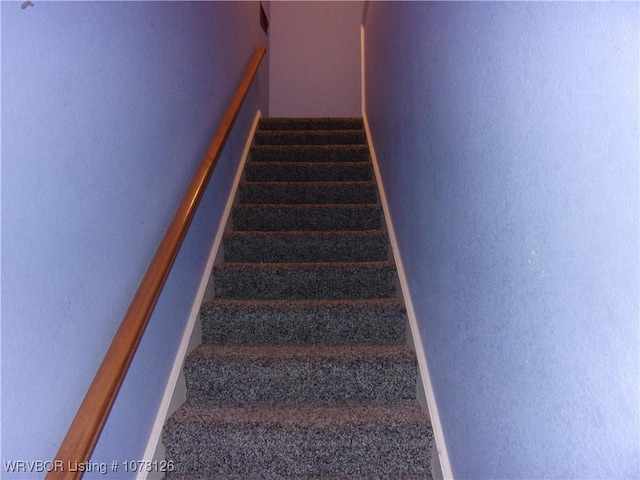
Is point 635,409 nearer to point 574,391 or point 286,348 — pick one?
point 574,391

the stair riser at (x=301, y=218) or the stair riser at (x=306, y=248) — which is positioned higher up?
the stair riser at (x=301, y=218)

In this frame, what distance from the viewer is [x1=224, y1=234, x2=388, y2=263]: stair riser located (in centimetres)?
223

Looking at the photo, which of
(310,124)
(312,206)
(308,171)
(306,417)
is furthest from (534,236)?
(310,124)

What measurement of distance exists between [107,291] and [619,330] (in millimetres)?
1069

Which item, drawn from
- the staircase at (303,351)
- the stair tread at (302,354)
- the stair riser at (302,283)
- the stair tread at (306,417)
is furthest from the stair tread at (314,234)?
the stair tread at (306,417)

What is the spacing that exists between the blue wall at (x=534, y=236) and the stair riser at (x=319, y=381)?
0.21 m

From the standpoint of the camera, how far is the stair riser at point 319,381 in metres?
1.61

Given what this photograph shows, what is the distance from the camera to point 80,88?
0.97 metres

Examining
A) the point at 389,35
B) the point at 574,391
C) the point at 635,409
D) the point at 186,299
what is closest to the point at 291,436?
the point at 186,299

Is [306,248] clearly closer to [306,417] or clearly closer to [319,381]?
[319,381]

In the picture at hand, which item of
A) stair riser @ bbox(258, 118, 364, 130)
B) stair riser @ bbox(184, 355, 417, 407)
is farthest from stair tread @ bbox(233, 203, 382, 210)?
stair riser @ bbox(258, 118, 364, 130)

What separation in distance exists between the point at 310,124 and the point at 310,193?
45.6 inches

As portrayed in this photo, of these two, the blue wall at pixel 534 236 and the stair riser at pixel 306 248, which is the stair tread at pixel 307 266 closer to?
the stair riser at pixel 306 248

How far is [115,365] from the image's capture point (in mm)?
983
